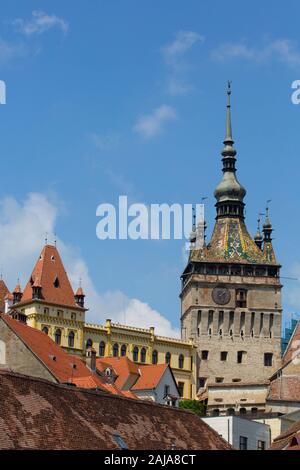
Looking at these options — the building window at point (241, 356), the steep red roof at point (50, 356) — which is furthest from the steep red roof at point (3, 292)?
the steep red roof at point (50, 356)

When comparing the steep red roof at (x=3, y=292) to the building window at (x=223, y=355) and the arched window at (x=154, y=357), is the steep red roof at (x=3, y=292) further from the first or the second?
the building window at (x=223, y=355)

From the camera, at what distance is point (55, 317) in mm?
128000

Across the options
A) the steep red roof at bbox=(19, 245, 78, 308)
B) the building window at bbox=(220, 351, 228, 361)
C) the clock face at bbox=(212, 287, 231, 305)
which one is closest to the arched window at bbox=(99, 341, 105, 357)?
the steep red roof at bbox=(19, 245, 78, 308)

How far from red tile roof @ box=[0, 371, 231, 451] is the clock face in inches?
3898

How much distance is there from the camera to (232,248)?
495 feet

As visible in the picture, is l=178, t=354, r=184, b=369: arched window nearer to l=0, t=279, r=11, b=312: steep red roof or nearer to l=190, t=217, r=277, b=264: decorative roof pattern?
l=190, t=217, r=277, b=264: decorative roof pattern

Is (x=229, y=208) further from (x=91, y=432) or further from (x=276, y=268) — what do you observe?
(x=91, y=432)

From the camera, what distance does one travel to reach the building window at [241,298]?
147750 mm

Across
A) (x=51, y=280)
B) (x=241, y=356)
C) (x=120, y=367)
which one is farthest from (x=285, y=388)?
(x=51, y=280)

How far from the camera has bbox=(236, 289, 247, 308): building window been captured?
148 metres

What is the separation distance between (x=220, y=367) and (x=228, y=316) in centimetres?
671

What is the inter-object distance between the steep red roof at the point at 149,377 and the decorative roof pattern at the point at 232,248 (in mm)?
35433
